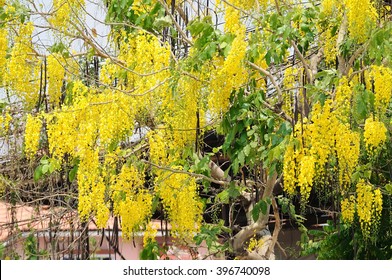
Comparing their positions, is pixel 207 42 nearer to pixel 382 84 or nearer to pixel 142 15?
pixel 142 15

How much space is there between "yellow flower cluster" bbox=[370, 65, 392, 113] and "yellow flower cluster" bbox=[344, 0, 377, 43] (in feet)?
0.65

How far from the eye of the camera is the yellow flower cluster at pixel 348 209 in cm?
473

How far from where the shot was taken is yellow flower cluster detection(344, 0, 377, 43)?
4312mm

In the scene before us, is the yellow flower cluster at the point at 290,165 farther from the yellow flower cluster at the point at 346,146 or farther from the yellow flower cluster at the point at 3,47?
the yellow flower cluster at the point at 3,47

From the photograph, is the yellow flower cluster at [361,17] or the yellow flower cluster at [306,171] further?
the yellow flower cluster at [361,17]

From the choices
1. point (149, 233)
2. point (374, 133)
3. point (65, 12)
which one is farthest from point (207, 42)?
point (149, 233)

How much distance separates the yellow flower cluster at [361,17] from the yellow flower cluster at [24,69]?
2007 mm

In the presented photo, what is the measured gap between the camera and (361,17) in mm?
4324

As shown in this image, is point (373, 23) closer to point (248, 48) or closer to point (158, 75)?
point (248, 48)

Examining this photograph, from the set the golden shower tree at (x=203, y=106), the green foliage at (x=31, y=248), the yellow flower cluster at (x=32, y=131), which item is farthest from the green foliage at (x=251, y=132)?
the green foliage at (x=31, y=248)

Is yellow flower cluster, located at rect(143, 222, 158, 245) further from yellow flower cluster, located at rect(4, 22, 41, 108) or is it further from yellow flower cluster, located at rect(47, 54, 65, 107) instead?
yellow flower cluster, located at rect(4, 22, 41, 108)

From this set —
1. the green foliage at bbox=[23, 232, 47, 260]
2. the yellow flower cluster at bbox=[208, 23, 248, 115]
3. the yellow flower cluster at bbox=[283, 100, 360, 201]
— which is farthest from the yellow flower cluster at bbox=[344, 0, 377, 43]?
the green foliage at bbox=[23, 232, 47, 260]

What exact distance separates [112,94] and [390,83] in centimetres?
149
